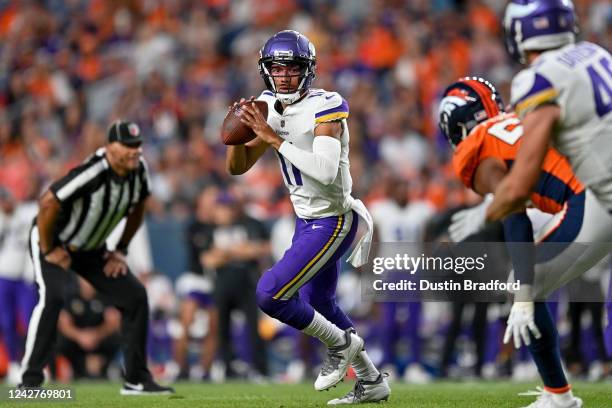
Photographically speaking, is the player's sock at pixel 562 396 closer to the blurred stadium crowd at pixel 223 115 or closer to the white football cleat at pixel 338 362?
the white football cleat at pixel 338 362

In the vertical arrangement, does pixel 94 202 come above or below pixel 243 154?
below

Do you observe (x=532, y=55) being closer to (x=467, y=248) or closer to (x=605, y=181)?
(x=605, y=181)

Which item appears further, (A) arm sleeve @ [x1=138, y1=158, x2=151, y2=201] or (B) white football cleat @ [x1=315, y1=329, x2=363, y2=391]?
(A) arm sleeve @ [x1=138, y1=158, x2=151, y2=201]

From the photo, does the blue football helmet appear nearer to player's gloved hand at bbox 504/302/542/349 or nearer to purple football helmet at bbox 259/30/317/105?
purple football helmet at bbox 259/30/317/105

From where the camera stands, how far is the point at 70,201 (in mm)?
7270

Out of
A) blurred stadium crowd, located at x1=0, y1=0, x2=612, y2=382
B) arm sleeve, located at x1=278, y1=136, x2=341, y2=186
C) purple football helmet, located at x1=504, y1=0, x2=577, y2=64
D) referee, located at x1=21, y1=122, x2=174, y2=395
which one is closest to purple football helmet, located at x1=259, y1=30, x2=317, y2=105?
arm sleeve, located at x1=278, y1=136, x2=341, y2=186

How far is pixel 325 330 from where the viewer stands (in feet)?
18.7

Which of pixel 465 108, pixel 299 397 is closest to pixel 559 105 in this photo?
pixel 465 108

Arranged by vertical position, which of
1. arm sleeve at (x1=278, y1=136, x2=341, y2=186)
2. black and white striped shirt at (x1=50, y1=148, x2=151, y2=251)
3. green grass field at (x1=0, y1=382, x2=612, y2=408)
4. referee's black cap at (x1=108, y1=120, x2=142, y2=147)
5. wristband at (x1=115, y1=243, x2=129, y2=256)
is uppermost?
referee's black cap at (x1=108, y1=120, x2=142, y2=147)

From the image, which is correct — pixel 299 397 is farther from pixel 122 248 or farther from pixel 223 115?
pixel 223 115

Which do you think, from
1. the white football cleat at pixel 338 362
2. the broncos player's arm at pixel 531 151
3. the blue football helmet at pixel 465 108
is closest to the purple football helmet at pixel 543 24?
the broncos player's arm at pixel 531 151

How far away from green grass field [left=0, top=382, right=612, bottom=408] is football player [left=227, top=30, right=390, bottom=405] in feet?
1.31

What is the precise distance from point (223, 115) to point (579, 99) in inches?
355

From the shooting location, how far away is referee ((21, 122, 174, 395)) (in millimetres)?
7273
